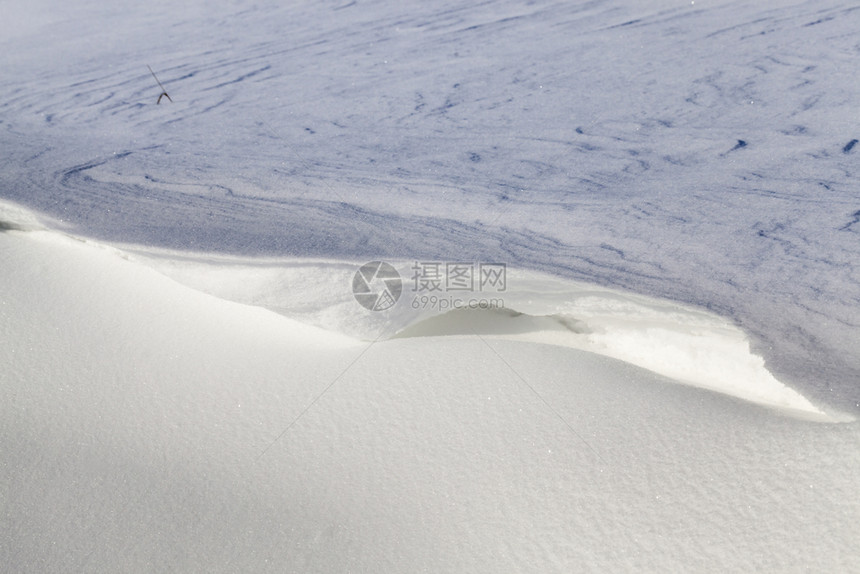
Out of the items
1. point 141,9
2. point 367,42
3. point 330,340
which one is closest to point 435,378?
point 330,340

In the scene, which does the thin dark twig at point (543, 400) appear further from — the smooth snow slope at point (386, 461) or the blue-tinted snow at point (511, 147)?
the blue-tinted snow at point (511, 147)

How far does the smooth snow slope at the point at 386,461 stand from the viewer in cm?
64

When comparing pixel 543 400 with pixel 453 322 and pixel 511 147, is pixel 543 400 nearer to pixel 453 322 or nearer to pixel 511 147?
pixel 453 322

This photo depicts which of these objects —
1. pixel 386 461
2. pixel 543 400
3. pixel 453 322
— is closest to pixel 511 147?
pixel 453 322

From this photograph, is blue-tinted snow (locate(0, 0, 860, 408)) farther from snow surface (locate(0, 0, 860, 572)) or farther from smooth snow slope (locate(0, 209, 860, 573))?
smooth snow slope (locate(0, 209, 860, 573))

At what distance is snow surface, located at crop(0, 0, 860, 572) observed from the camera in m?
0.66

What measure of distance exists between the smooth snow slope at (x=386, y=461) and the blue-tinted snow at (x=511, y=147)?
19 cm

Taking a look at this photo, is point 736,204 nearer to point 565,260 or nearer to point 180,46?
point 565,260

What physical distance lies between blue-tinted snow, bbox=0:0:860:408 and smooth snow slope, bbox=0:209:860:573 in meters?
0.19

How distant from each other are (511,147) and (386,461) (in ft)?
2.92

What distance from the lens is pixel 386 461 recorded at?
0.73 metres

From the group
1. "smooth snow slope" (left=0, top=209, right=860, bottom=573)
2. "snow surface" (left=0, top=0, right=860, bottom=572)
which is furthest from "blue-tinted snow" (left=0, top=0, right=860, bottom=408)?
"smooth snow slope" (left=0, top=209, right=860, bottom=573)

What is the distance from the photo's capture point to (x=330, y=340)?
909 millimetres

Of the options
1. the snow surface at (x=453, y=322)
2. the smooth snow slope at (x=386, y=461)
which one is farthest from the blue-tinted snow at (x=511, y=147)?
the smooth snow slope at (x=386, y=461)
